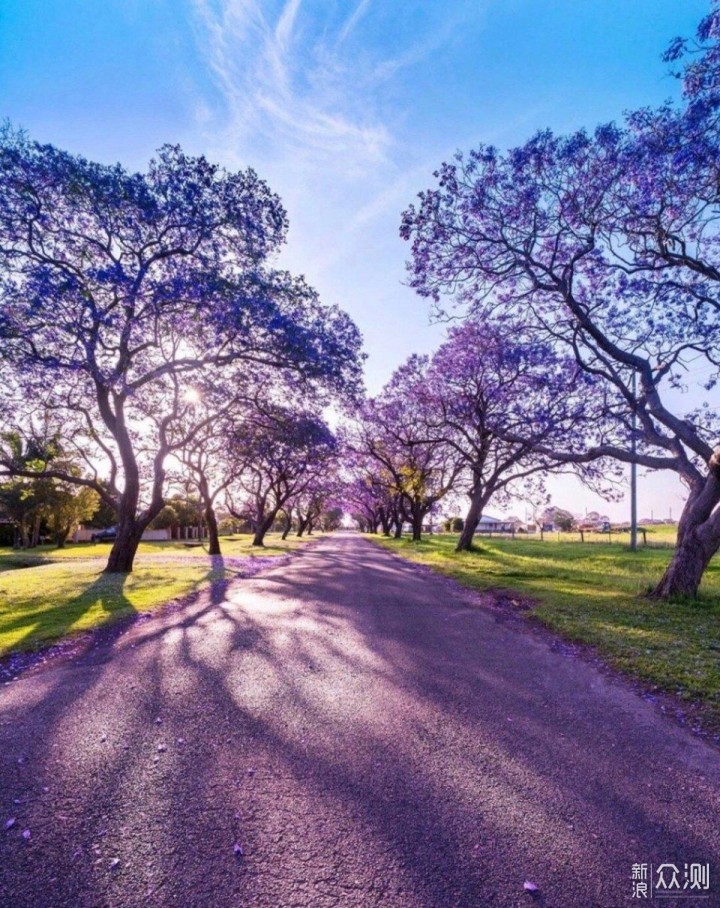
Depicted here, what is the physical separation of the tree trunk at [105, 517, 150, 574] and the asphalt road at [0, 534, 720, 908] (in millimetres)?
12386

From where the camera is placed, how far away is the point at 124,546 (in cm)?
1802

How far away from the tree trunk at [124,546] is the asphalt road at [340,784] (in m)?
12.4

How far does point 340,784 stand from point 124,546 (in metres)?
17.1

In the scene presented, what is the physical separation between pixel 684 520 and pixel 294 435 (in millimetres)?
12627

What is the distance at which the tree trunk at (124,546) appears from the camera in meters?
17.7

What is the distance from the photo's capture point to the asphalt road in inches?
101

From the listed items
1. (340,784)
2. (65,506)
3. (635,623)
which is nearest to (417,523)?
(65,506)

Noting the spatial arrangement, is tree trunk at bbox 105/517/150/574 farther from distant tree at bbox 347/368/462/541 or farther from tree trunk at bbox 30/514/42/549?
tree trunk at bbox 30/514/42/549

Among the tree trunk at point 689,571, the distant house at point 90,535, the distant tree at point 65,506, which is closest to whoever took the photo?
the tree trunk at point 689,571

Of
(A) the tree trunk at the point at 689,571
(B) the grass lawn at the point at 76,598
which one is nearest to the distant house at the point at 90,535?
(B) the grass lawn at the point at 76,598

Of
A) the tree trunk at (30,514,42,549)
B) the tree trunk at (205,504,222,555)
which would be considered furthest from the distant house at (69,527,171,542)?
the tree trunk at (205,504,222,555)

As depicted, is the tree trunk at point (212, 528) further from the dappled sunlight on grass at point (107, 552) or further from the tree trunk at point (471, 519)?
the tree trunk at point (471, 519)

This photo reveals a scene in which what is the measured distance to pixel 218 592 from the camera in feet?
42.5

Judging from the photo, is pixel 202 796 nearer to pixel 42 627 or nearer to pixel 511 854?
pixel 511 854
